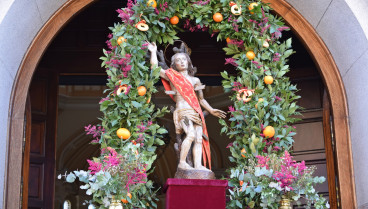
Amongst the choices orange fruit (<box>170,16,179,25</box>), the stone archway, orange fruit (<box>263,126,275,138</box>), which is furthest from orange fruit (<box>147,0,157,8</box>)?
orange fruit (<box>263,126,275,138</box>)

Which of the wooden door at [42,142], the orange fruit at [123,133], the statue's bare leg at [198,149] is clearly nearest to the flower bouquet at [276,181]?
the statue's bare leg at [198,149]

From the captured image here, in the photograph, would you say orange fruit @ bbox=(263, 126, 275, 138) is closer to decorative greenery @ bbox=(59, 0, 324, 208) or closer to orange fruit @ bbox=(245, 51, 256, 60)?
decorative greenery @ bbox=(59, 0, 324, 208)

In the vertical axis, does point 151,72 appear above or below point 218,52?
below

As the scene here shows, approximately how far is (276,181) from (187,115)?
0.90 meters

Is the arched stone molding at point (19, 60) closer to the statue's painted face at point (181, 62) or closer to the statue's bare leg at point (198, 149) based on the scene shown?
the statue's painted face at point (181, 62)

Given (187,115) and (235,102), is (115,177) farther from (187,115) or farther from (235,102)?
(235,102)

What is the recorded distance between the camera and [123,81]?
5.02 m

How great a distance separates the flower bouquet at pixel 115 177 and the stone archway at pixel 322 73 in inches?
27.7

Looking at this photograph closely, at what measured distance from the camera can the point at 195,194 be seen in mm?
4586

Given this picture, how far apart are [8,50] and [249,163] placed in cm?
204

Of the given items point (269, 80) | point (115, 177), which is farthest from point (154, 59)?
point (115, 177)

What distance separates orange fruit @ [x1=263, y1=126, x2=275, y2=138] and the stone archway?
0.61 metres

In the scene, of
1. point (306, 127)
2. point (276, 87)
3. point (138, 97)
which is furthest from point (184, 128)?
point (306, 127)

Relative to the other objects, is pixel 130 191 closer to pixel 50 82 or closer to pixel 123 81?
pixel 123 81
